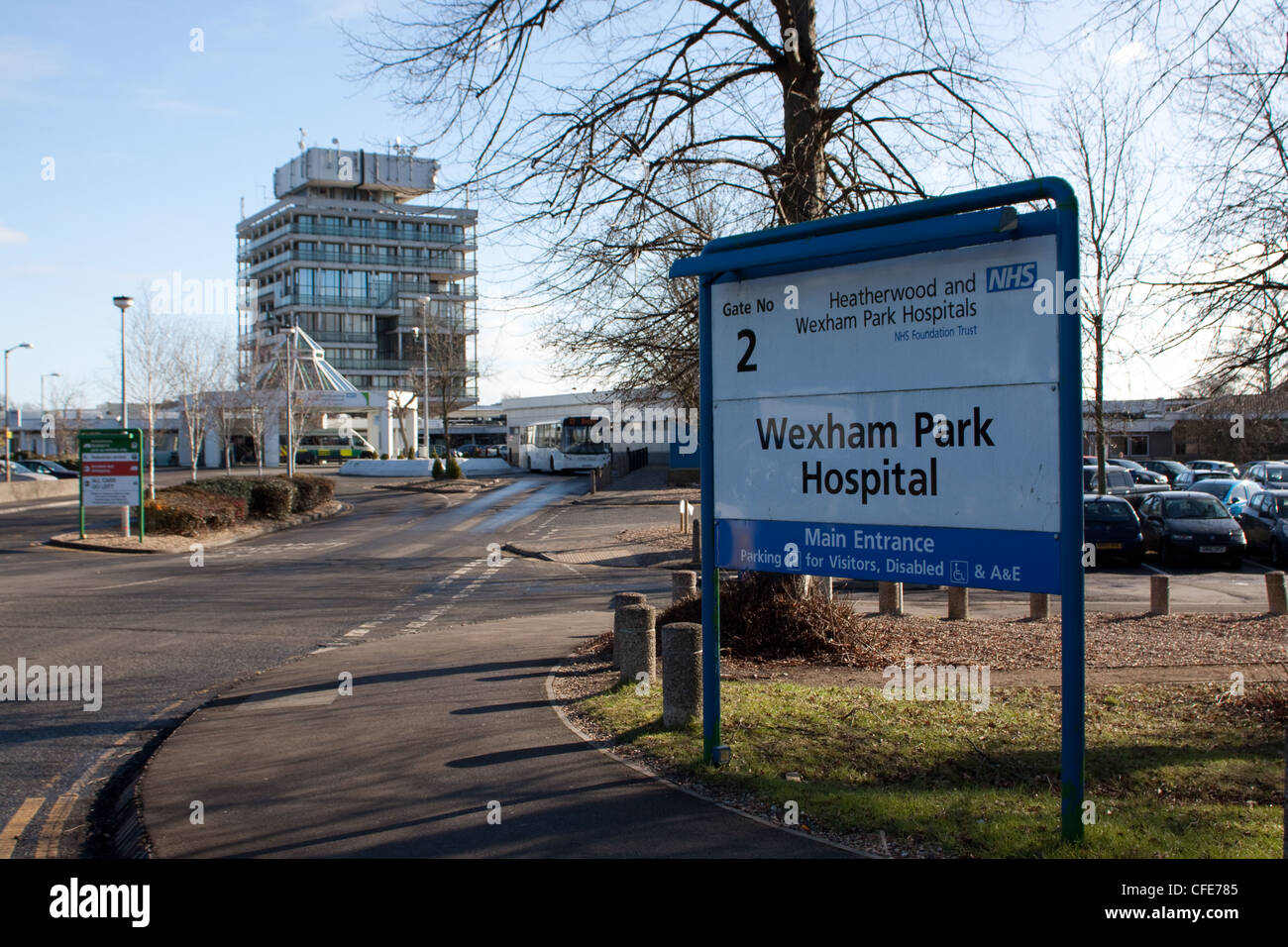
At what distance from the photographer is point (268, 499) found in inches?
1163

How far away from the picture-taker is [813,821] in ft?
16.7

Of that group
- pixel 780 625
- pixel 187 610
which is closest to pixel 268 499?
pixel 187 610

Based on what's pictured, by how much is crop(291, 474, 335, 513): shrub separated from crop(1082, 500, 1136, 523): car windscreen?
2274 centimetres

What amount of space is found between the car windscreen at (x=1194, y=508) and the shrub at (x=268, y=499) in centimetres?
2300

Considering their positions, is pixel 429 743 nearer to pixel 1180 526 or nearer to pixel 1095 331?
pixel 1095 331

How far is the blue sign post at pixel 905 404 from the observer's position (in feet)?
16.1

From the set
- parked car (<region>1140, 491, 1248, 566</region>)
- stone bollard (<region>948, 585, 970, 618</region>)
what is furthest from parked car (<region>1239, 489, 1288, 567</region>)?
stone bollard (<region>948, 585, 970, 618</region>)

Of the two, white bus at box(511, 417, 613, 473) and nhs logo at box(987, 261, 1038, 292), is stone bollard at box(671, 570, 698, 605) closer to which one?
Answer: nhs logo at box(987, 261, 1038, 292)

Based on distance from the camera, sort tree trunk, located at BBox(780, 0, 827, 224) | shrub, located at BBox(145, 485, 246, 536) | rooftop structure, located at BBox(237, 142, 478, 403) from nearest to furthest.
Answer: tree trunk, located at BBox(780, 0, 827, 224), shrub, located at BBox(145, 485, 246, 536), rooftop structure, located at BBox(237, 142, 478, 403)

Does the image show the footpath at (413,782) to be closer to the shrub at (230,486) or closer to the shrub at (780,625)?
the shrub at (780,625)

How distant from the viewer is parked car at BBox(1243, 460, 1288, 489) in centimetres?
2835

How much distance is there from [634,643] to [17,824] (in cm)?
428

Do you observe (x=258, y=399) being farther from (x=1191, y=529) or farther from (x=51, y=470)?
(x=1191, y=529)
